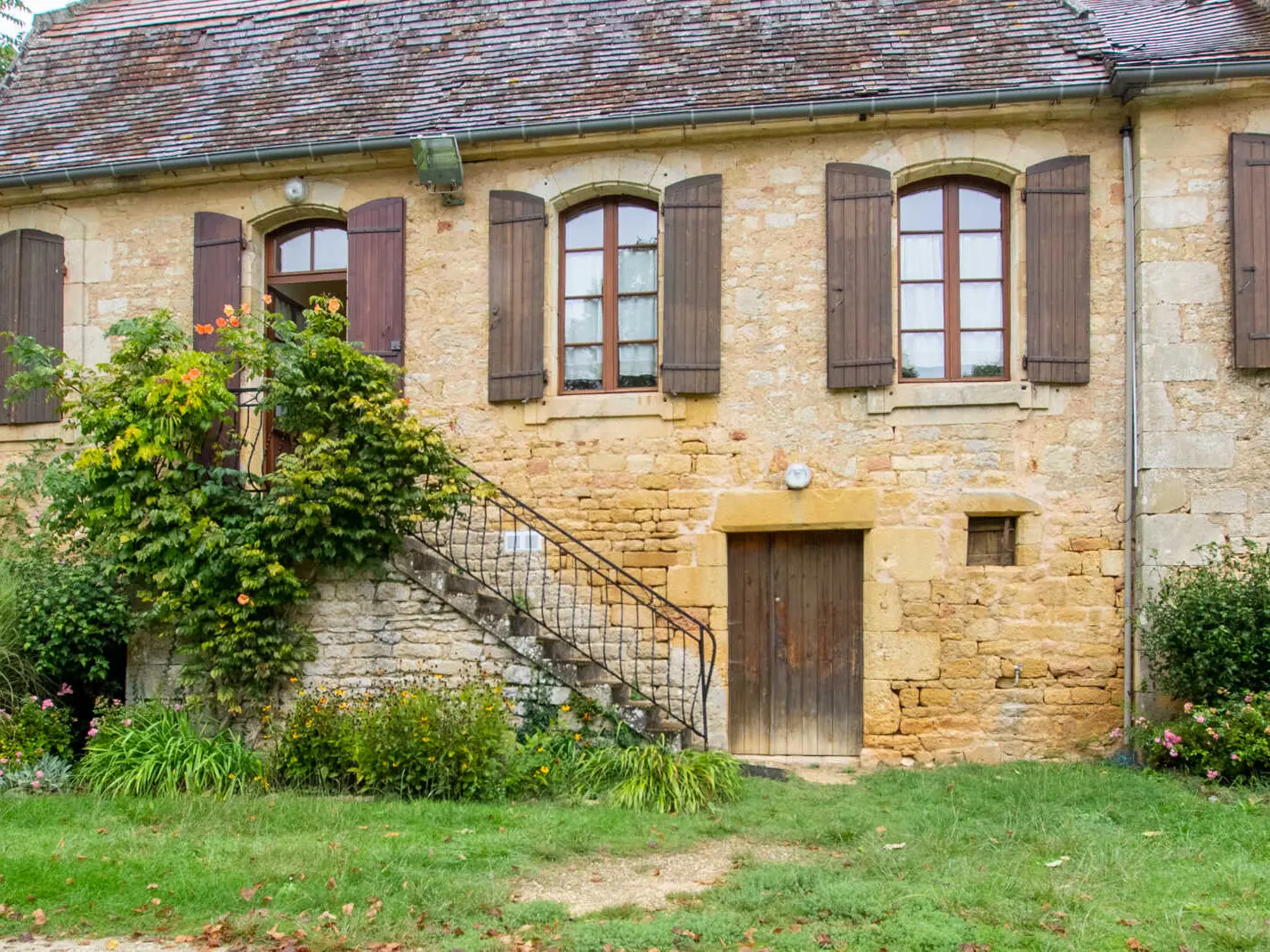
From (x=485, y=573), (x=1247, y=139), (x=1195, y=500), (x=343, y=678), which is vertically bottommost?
(x=343, y=678)

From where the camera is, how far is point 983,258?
26.8ft

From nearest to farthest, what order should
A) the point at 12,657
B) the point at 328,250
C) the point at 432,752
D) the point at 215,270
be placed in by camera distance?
the point at 432,752
the point at 12,657
the point at 215,270
the point at 328,250

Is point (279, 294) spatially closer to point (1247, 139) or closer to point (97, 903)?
point (97, 903)

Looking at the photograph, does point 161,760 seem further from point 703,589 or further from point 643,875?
point 703,589

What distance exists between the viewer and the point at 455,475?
7.39 metres

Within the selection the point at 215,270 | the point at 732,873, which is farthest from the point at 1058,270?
the point at 215,270

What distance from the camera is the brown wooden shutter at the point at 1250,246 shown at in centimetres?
747

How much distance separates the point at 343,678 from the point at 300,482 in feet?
4.48

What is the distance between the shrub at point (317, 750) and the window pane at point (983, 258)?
17.5 ft

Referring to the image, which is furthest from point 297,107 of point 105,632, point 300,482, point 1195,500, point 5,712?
point 1195,500

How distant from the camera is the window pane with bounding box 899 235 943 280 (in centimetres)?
822

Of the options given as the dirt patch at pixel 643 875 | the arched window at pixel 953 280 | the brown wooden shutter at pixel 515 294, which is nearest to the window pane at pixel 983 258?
the arched window at pixel 953 280

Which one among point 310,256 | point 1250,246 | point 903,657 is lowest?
point 903,657

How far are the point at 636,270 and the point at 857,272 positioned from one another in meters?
1.68
